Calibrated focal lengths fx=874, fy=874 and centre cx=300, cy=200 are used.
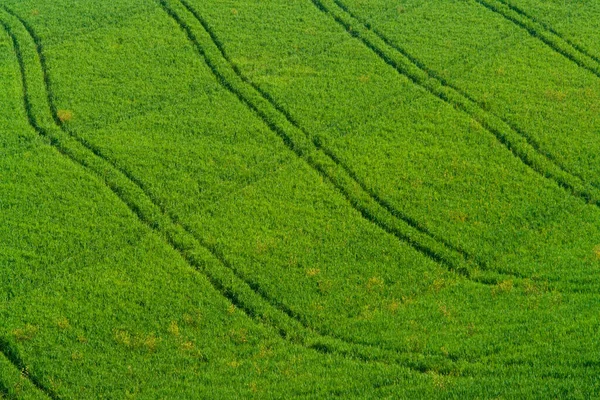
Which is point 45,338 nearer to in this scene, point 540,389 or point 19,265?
point 19,265

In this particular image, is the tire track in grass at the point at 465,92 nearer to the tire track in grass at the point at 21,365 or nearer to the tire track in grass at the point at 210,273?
the tire track in grass at the point at 210,273

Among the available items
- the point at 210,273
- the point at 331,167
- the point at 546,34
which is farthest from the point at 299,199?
the point at 546,34

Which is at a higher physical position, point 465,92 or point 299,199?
point 465,92

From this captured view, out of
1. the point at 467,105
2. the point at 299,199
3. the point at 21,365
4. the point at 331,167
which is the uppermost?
the point at 467,105

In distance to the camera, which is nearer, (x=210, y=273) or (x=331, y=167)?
(x=210, y=273)

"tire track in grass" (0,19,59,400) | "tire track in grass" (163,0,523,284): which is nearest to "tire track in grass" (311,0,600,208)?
"tire track in grass" (163,0,523,284)

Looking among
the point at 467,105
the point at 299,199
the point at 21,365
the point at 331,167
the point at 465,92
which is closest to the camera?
the point at 21,365

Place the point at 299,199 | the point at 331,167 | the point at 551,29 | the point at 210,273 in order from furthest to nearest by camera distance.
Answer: the point at 551,29 → the point at 331,167 → the point at 299,199 → the point at 210,273

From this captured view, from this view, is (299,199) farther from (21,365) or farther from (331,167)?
(21,365)
